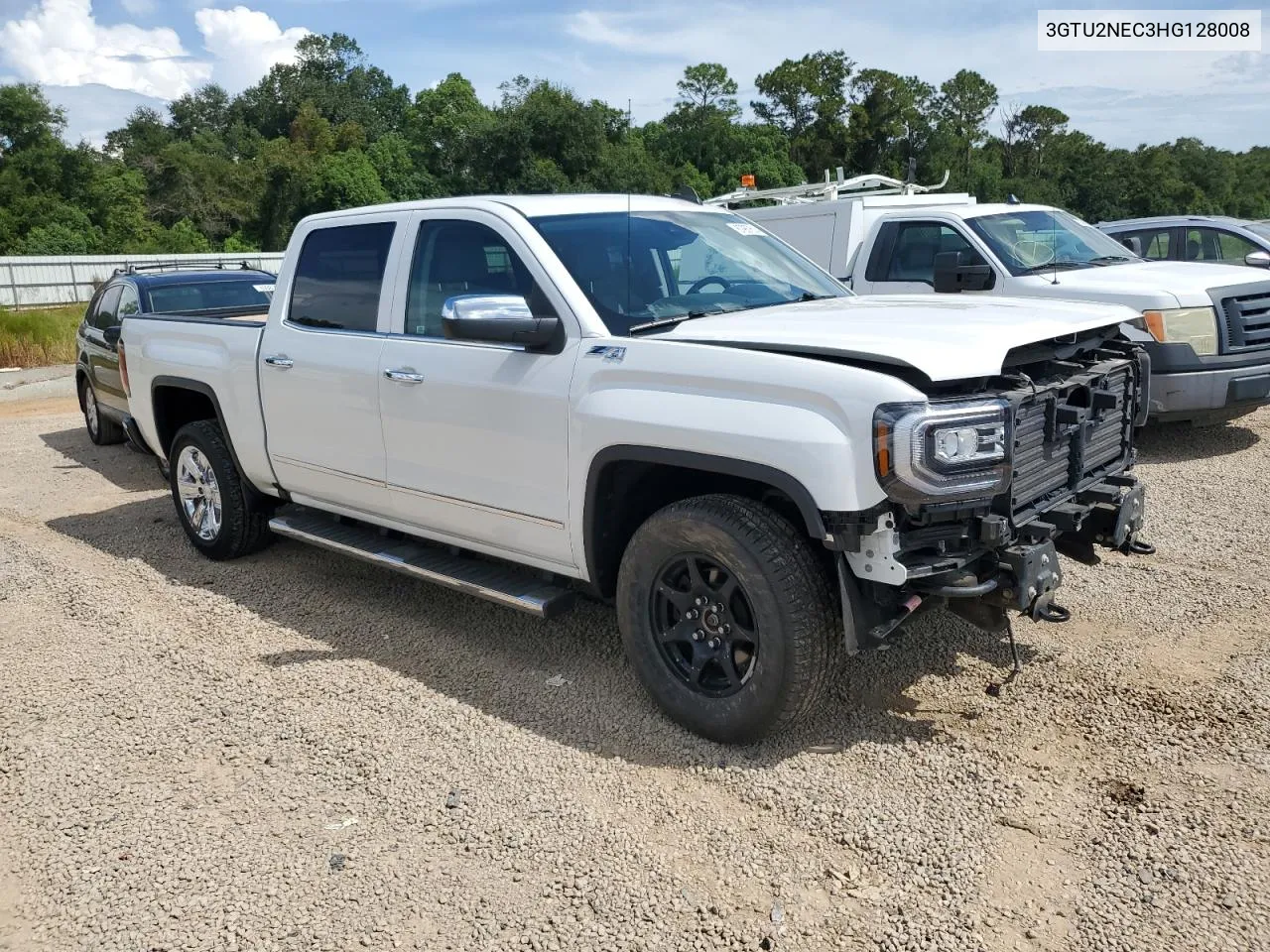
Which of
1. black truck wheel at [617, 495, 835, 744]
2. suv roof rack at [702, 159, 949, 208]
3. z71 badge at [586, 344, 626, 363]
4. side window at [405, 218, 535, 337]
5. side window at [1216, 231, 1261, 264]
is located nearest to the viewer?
black truck wheel at [617, 495, 835, 744]

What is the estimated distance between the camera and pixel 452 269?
15.3 ft

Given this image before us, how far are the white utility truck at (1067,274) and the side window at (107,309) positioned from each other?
6.13 meters

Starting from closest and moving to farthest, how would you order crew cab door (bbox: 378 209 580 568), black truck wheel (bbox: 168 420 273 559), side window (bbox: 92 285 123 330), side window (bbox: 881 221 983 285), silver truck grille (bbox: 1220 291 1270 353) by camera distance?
crew cab door (bbox: 378 209 580 568) → black truck wheel (bbox: 168 420 273 559) → silver truck grille (bbox: 1220 291 1270 353) → side window (bbox: 881 221 983 285) → side window (bbox: 92 285 123 330)

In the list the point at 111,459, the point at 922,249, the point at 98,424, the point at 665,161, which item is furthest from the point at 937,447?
the point at 665,161

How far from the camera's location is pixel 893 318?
388 cm

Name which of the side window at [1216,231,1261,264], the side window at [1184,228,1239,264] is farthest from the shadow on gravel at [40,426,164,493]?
the side window at [1216,231,1261,264]

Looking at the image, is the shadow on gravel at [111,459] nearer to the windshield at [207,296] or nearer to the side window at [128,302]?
the side window at [128,302]

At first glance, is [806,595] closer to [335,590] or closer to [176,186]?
[335,590]

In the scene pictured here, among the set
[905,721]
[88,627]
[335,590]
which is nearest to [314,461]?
[335,590]

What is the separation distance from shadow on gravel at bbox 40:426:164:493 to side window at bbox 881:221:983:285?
6.65 metres

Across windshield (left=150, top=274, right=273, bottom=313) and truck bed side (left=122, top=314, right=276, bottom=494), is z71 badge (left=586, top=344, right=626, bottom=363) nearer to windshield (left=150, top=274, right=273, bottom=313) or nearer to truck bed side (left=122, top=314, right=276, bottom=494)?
truck bed side (left=122, top=314, right=276, bottom=494)

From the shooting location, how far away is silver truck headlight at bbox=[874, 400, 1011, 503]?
10.4 ft

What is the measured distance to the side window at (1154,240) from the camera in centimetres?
1186

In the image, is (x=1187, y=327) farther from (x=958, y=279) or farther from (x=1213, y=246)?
(x=1213, y=246)
